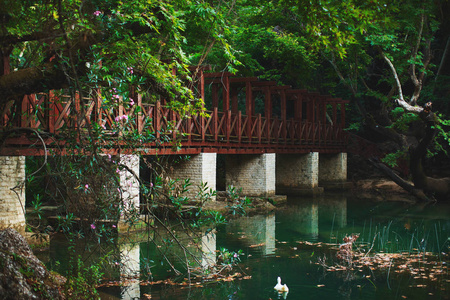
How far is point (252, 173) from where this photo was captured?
17.7m

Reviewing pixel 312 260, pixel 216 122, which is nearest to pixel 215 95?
pixel 216 122

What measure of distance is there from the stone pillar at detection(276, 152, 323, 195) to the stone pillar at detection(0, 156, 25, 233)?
46.0 ft

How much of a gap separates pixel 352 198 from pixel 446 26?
848 cm

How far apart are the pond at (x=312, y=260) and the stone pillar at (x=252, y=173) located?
283 centimetres

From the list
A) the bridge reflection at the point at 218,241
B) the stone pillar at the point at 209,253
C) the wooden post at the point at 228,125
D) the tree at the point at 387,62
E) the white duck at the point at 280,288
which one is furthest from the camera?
the tree at the point at 387,62

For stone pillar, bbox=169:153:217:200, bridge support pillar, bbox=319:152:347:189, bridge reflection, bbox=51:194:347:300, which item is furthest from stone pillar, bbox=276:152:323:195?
stone pillar, bbox=169:153:217:200

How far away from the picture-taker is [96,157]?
4793 mm

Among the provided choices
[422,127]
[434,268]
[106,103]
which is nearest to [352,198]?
[422,127]

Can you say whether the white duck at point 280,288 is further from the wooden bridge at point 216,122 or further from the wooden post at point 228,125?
the wooden post at point 228,125

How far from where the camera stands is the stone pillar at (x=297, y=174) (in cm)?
2128

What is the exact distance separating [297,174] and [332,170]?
347 centimetres

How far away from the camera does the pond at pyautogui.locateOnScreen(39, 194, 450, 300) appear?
658 cm

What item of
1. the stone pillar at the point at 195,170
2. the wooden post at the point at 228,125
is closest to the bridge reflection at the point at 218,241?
the stone pillar at the point at 195,170

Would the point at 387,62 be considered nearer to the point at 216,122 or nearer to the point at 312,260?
the point at 216,122
